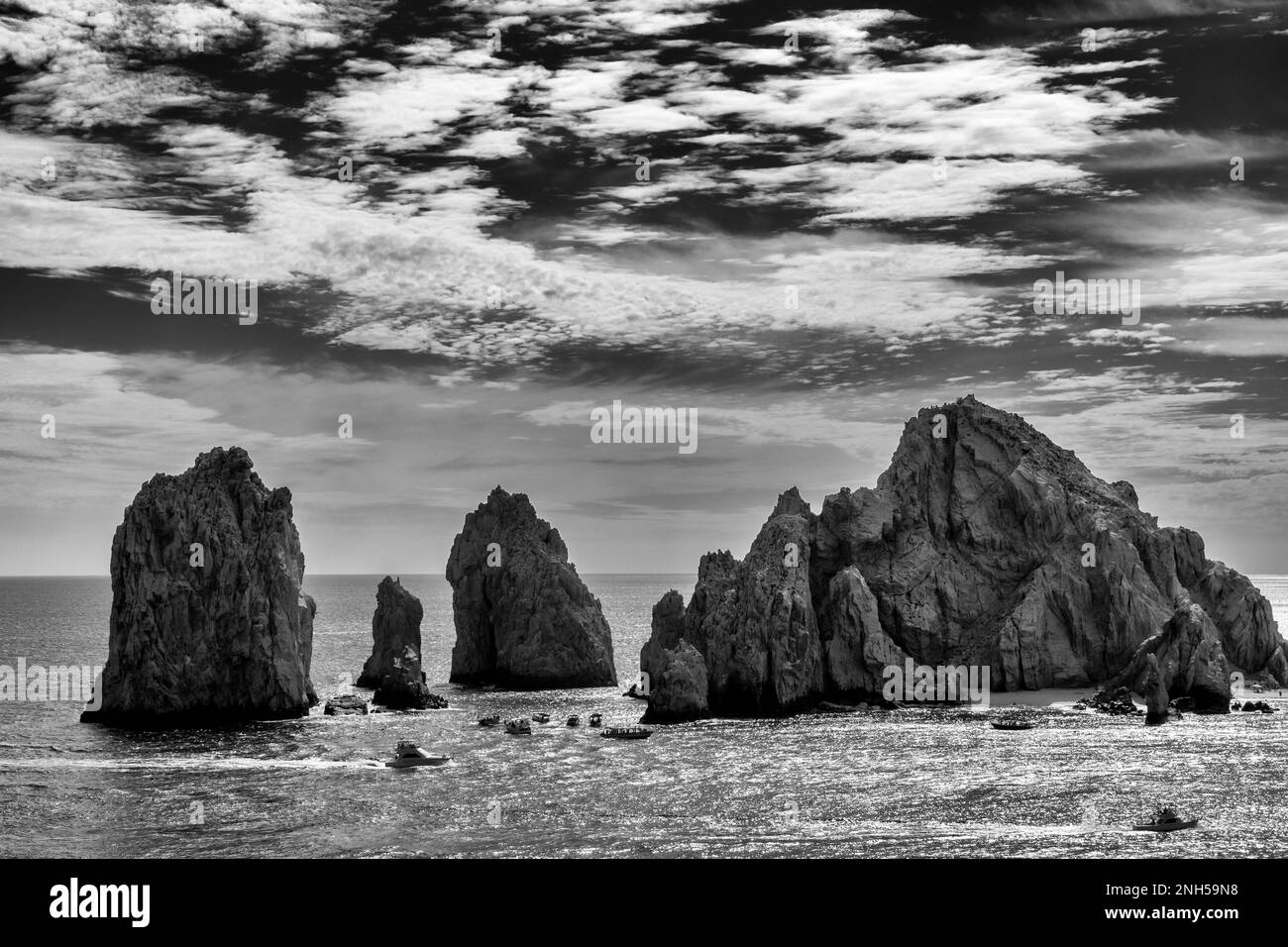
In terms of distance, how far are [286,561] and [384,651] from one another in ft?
A: 90.5

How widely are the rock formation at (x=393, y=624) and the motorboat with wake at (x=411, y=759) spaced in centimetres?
4645

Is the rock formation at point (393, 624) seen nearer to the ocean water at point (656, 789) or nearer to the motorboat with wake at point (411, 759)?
the ocean water at point (656, 789)

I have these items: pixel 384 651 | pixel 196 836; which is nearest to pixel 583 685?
pixel 384 651

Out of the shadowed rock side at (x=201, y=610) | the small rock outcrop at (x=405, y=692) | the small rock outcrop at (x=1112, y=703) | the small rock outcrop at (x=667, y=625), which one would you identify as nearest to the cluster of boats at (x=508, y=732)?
the small rock outcrop at (x=405, y=692)

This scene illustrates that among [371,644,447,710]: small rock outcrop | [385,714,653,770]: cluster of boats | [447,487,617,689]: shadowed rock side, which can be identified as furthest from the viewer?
[447,487,617,689]: shadowed rock side

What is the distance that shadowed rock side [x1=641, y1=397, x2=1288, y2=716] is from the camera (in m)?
124

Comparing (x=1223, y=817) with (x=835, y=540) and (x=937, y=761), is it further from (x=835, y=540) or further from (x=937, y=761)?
(x=835, y=540)

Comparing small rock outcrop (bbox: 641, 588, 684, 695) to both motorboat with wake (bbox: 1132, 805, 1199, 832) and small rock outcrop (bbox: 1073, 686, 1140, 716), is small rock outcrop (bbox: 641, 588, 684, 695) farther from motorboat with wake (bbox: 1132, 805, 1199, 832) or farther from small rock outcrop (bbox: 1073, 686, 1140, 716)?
motorboat with wake (bbox: 1132, 805, 1199, 832)

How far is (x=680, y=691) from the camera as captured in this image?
116625mm

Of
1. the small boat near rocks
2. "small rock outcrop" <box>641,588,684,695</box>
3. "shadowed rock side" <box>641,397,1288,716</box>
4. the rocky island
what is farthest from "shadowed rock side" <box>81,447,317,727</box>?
"shadowed rock side" <box>641,397,1288,716</box>

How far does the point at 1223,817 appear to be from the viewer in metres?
75.5

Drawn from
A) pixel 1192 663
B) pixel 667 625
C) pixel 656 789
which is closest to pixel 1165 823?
pixel 656 789

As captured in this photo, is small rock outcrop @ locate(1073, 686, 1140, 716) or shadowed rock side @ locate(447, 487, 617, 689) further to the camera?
shadowed rock side @ locate(447, 487, 617, 689)

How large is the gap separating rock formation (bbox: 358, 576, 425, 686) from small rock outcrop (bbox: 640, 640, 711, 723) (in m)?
36.3
